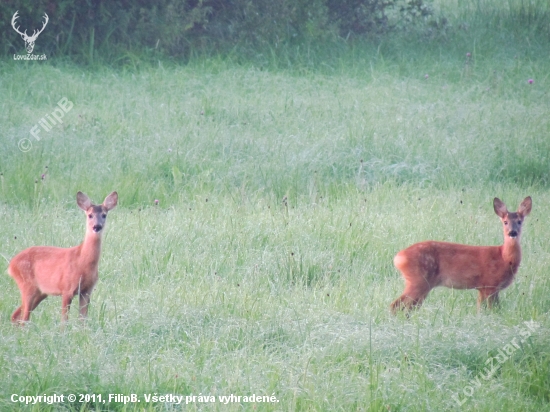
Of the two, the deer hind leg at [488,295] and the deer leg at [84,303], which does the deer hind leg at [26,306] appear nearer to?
the deer leg at [84,303]

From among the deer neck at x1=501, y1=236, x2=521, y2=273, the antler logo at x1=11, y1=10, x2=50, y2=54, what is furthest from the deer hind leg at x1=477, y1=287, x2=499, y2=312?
the antler logo at x1=11, y1=10, x2=50, y2=54

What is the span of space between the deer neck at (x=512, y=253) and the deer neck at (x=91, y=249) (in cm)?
280

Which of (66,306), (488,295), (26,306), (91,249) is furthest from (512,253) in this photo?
(26,306)

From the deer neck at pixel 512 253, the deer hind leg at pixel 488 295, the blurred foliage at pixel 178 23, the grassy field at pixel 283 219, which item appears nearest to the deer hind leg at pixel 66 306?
the grassy field at pixel 283 219

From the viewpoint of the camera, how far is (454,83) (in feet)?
40.4

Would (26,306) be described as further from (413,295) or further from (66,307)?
(413,295)

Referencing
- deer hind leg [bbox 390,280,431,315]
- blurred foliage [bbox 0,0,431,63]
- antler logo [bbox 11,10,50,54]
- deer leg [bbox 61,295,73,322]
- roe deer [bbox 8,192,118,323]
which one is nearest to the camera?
deer leg [bbox 61,295,73,322]

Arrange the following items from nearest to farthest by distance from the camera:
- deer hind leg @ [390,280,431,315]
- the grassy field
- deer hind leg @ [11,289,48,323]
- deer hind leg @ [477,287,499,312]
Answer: the grassy field < deer hind leg @ [11,289,48,323] < deer hind leg @ [390,280,431,315] < deer hind leg @ [477,287,499,312]

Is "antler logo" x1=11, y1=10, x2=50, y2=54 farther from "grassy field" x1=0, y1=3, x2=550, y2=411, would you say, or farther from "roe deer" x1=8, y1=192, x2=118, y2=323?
"roe deer" x1=8, y1=192, x2=118, y2=323

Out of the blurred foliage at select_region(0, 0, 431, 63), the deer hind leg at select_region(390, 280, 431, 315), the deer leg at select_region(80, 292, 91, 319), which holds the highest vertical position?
the blurred foliage at select_region(0, 0, 431, 63)

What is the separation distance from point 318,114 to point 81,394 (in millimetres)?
6961

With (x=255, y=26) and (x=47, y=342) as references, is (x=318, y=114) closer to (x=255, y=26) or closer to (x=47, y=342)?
(x=255, y=26)

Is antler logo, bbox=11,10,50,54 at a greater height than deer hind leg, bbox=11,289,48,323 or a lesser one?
greater

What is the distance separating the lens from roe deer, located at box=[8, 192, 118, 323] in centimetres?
512
